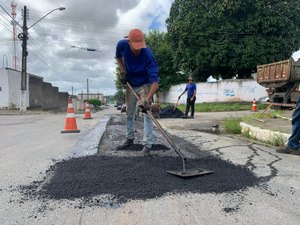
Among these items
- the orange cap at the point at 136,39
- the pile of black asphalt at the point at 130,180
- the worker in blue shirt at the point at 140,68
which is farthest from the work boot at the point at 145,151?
the orange cap at the point at 136,39

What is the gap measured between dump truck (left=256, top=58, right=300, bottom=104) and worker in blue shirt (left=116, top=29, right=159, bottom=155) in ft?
35.7

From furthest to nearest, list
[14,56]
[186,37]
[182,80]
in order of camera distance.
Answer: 1. [182,80]
2. [14,56]
3. [186,37]

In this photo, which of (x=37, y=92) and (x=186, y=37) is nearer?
(x=186, y=37)

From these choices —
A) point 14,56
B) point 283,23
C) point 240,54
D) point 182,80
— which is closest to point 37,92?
point 14,56

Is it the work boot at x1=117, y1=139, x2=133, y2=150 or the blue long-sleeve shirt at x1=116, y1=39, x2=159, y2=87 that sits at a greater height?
the blue long-sleeve shirt at x1=116, y1=39, x2=159, y2=87

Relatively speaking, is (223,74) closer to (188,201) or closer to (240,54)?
(240,54)

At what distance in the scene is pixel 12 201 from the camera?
304cm

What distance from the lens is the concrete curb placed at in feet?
20.5

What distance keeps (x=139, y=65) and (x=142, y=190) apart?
230 cm

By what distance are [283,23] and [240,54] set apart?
12.7 feet

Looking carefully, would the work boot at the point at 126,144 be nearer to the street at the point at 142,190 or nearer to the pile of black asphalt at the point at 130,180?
the street at the point at 142,190

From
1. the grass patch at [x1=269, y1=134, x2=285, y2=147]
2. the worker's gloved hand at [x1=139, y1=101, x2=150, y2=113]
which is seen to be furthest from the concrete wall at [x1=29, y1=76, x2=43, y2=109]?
the worker's gloved hand at [x1=139, y1=101, x2=150, y2=113]

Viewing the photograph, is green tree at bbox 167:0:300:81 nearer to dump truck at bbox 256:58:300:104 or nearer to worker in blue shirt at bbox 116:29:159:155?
dump truck at bbox 256:58:300:104

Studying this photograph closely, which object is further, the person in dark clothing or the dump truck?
the dump truck
